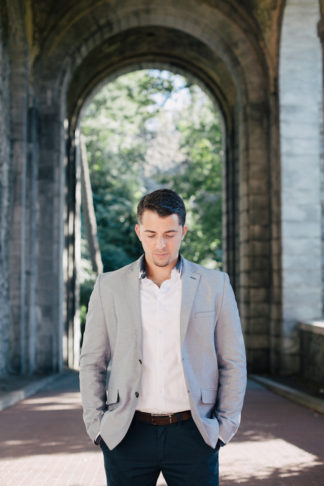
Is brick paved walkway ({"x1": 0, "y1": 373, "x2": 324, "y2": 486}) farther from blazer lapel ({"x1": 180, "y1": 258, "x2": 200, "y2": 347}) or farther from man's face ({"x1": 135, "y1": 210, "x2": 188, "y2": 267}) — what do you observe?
man's face ({"x1": 135, "y1": 210, "x2": 188, "y2": 267})

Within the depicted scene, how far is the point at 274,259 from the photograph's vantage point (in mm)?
11516

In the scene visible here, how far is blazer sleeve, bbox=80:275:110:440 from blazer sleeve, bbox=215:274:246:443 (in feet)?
1.39

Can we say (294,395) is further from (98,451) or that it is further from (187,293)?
(187,293)

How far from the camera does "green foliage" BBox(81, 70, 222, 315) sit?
22.2 meters

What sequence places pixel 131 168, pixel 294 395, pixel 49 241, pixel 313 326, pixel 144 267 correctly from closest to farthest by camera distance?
pixel 144 267 → pixel 294 395 → pixel 313 326 → pixel 49 241 → pixel 131 168

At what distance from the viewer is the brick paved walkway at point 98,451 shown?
451cm

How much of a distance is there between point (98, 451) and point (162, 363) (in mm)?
3261

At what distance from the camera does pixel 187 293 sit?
2.33m

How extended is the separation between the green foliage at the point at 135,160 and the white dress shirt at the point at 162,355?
18173 mm

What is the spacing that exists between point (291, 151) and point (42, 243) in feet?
16.0

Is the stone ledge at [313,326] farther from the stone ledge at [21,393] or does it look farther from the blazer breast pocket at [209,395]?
the blazer breast pocket at [209,395]

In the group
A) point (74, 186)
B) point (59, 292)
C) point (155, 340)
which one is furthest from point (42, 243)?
point (155, 340)

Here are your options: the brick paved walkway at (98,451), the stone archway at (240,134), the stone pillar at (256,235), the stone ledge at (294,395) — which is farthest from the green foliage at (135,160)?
the brick paved walkway at (98,451)

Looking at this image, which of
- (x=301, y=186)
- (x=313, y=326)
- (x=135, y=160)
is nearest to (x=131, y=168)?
(x=135, y=160)
